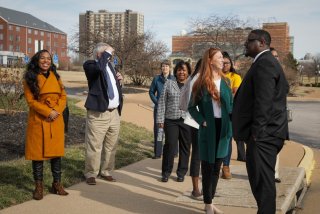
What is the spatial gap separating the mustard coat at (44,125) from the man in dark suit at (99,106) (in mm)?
595

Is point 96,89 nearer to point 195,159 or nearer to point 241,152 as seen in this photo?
point 195,159

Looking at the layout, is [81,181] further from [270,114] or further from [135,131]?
[135,131]

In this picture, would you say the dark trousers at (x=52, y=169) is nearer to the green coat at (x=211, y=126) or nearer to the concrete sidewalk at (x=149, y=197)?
the concrete sidewalk at (x=149, y=197)

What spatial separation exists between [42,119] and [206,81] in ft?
7.08

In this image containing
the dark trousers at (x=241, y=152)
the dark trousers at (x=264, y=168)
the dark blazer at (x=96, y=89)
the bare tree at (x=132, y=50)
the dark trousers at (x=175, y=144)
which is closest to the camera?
the dark trousers at (x=264, y=168)

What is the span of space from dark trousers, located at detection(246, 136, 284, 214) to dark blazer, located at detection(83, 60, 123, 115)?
8.65 ft

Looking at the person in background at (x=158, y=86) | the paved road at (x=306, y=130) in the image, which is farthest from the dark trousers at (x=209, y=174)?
the paved road at (x=306, y=130)

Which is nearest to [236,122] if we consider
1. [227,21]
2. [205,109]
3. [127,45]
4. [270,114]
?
[270,114]

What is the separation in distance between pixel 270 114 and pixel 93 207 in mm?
2454

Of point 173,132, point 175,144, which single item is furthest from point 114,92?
point 175,144

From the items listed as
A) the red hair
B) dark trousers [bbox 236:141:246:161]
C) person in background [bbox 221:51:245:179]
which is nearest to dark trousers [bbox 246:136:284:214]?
the red hair

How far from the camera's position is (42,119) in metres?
5.57

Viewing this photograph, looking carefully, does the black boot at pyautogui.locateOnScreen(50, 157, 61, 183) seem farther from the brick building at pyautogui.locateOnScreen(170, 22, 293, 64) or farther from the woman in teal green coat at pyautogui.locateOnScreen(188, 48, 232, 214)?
the brick building at pyautogui.locateOnScreen(170, 22, 293, 64)

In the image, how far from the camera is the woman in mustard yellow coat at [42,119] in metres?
5.50
